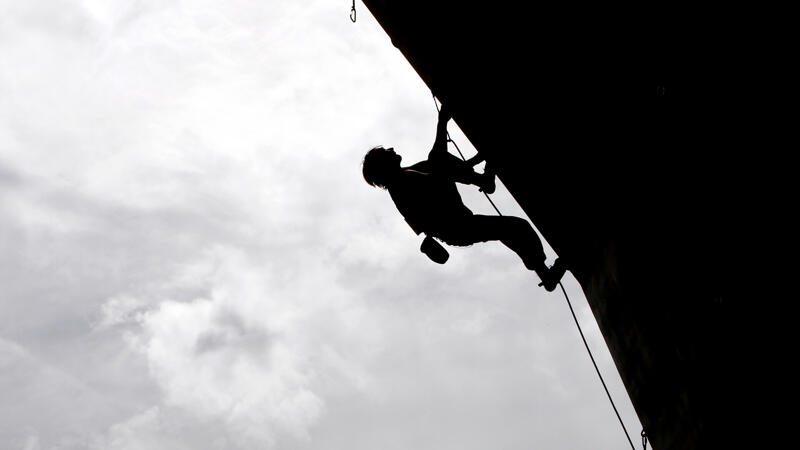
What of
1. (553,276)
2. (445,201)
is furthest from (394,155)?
(553,276)

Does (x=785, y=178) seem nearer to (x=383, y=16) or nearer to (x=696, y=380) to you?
(x=696, y=380)

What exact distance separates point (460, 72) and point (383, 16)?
30.1 inches

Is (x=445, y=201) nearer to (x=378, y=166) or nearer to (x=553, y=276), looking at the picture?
(x=378, y=166)

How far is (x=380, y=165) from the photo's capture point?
5.46m

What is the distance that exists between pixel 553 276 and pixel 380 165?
68.2 inches

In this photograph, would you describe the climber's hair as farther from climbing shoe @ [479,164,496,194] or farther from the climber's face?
climbing shoe @ [479,164,496,194]

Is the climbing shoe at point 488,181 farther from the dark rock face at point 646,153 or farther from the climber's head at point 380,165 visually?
the climber's head at point 380,165

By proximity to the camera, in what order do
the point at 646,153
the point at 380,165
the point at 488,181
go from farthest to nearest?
the point at 380,165 → the point at 488,181 → the point at 646,153

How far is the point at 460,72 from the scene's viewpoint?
4508 mm

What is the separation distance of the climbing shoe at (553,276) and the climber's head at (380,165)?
60.2 inches

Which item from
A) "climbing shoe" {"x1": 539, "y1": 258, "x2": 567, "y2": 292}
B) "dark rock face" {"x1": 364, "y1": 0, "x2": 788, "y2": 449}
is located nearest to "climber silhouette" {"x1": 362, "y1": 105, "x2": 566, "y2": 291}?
"climbing shoe" {"x1": 539, "y1": 258, "x2": 567, "y2": 292}

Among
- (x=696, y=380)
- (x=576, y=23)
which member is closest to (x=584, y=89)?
(x=576, y=23)

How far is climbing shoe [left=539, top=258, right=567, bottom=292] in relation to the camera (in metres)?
5.53

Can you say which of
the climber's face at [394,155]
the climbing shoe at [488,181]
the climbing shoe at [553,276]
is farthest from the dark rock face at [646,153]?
the climber's face at [394,155]
